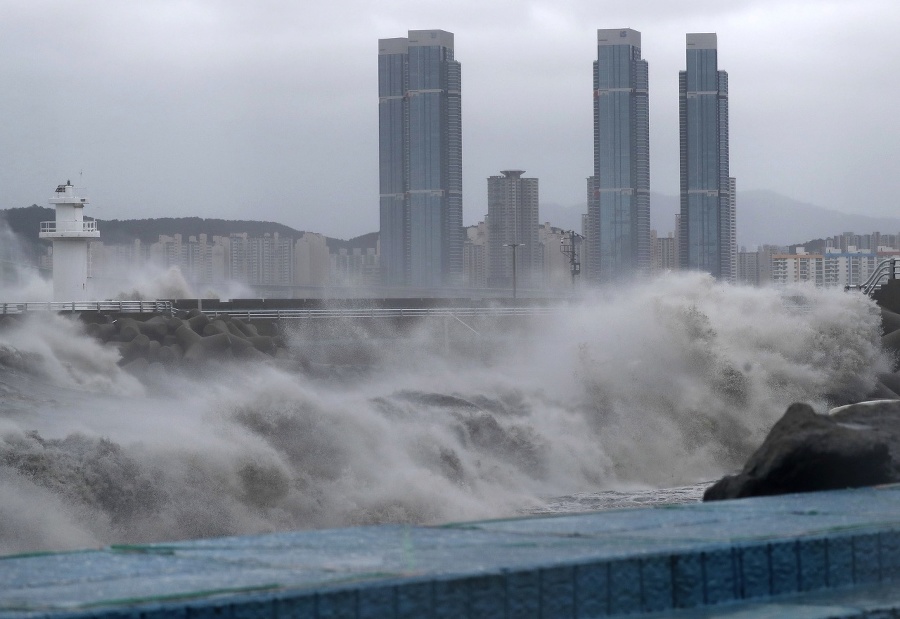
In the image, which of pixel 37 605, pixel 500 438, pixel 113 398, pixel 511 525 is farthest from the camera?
pixel 113 398

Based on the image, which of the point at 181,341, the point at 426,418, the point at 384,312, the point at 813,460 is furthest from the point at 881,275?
the point at 813,460

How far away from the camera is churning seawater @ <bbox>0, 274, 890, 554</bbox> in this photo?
1445cm

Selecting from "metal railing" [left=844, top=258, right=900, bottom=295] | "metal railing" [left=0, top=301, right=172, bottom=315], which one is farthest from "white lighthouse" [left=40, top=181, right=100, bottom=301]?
"metal railing" [left=844, top=258, right=900, bottom=295]

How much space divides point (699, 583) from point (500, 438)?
57.1 feet

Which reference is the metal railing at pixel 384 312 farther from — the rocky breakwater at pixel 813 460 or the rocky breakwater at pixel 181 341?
the rocky breakwater at pixel 813 460

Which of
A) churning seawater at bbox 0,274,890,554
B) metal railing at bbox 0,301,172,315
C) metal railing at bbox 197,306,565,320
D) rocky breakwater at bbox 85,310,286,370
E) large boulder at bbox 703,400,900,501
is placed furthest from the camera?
metal railing at bbox 197,306,565,320

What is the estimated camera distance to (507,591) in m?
3.47

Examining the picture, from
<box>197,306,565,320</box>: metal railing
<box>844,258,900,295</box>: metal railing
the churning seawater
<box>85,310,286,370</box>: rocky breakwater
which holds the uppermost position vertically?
<box>844,258,900,295</box>: metal railing

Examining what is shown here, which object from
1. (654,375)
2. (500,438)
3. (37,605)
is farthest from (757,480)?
(654,375)

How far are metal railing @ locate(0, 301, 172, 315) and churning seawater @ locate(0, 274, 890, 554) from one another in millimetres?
1731

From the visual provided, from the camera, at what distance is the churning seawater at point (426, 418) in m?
14.4

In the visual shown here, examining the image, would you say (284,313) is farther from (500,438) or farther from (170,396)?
(500,438)

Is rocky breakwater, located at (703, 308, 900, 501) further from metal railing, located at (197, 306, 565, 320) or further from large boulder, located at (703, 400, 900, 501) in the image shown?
metal railing, located at (197, 306, 565, 320)

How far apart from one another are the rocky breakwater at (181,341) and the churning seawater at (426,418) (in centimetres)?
49
